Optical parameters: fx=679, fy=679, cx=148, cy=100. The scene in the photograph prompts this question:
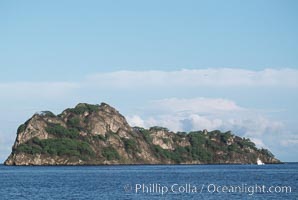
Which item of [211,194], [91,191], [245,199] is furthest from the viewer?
[91,191]

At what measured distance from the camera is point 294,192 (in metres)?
113

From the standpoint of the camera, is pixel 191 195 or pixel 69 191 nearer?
pixel 191 195

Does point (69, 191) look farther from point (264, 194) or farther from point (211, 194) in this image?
point (264, 194)

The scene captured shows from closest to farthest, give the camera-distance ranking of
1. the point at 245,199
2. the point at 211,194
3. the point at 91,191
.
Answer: the point at 245,199, the point at 211,194, the point at 91,191

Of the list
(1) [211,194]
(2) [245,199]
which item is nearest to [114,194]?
(1) [211,194]

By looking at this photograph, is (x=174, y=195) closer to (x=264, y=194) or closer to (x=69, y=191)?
(x=264, y=194)

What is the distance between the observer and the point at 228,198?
326ft

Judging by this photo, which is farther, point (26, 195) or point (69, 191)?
point (69, 191)

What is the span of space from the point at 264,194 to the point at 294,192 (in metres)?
8.20

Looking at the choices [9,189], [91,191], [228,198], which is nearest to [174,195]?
[228,198]

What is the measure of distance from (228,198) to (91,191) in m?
28.2

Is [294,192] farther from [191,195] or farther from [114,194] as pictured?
[114,194]

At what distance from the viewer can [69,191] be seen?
11744 centimetres

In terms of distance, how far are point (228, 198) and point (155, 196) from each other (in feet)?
35.9
